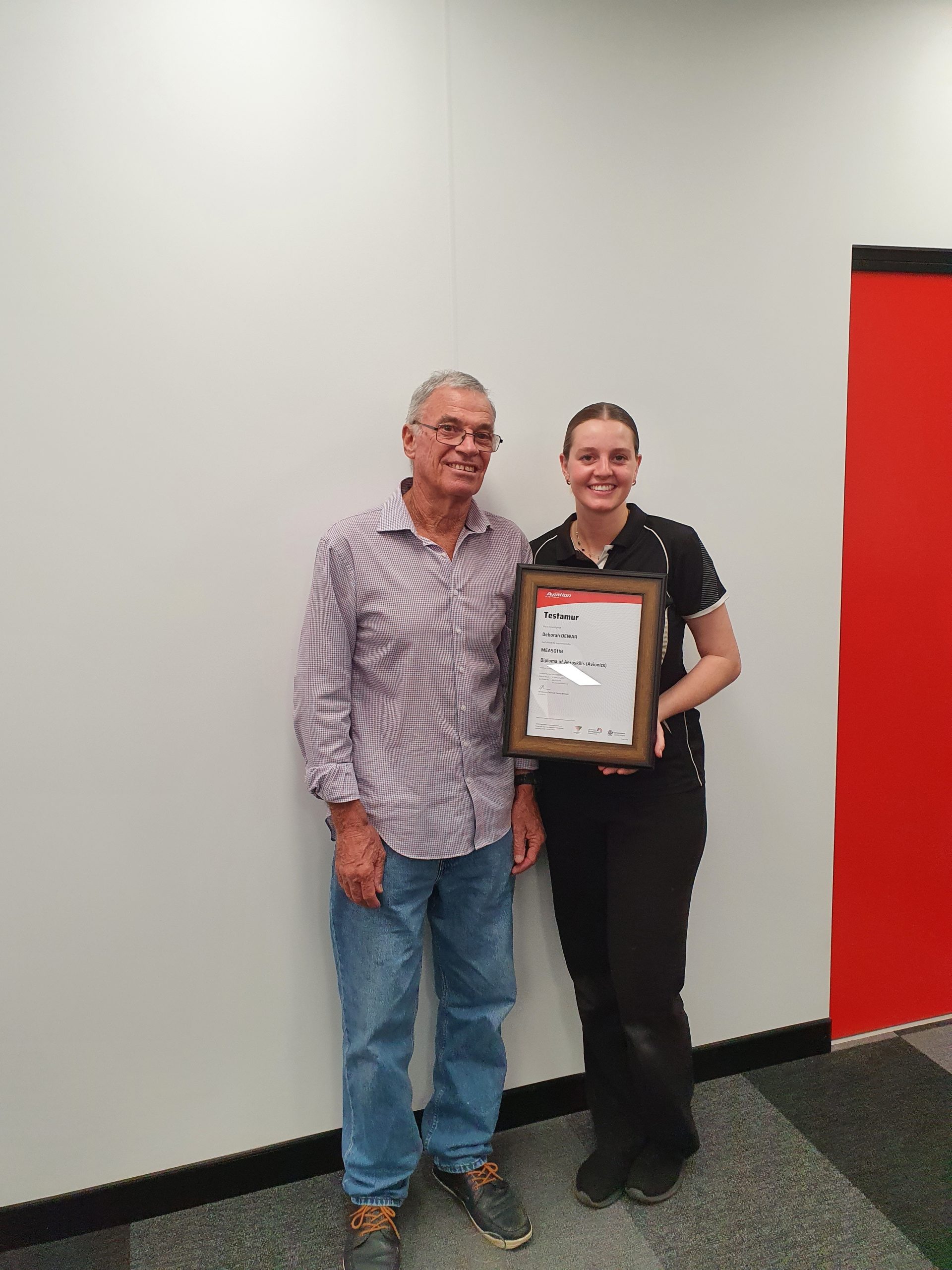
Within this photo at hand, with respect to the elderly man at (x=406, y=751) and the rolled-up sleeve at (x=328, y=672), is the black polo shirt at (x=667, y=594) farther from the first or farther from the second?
the rolled-up sleeve at (x=328, y=672)

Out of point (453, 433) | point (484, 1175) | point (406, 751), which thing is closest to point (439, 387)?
point (453, 433)

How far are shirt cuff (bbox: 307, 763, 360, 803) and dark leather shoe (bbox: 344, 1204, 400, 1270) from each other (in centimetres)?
86

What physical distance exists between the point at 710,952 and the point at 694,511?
1.15 metres

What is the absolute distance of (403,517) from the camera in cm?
170

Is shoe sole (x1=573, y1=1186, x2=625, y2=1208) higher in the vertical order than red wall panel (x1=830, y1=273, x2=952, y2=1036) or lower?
lower

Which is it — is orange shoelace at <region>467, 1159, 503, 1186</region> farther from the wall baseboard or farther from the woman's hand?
the woman's hand

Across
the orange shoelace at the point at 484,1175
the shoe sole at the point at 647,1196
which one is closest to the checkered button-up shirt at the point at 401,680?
the orange shoelace at the point at 484,1175

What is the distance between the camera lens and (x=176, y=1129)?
72.5 inches

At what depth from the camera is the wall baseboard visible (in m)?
1.76

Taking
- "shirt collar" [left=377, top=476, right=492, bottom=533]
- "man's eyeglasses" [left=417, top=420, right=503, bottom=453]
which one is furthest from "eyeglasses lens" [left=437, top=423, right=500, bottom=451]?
"shirt collar" [left=377, top=476, right=492, bottom=533]

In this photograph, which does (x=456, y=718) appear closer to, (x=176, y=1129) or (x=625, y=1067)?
(x=625, y=1067)

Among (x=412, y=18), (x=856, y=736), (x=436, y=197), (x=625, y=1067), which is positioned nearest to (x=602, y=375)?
(x=436, y=197)

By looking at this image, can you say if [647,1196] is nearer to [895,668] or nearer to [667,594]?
[667,594]

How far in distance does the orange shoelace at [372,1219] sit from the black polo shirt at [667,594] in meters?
0.95
